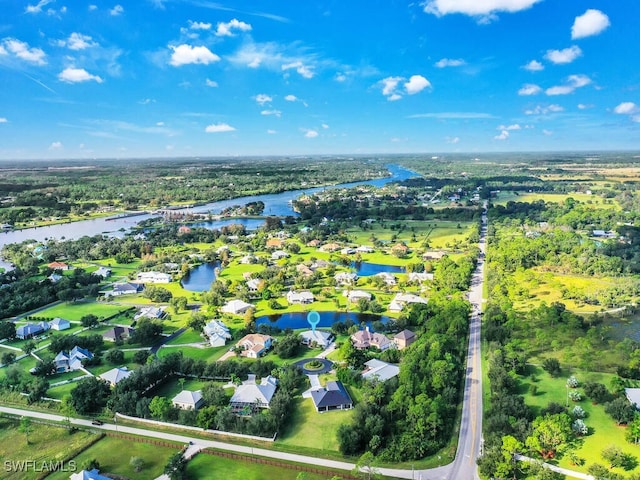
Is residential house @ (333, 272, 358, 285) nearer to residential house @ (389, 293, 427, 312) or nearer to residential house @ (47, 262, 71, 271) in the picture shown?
residential house @ (389, 293, 427, 312)

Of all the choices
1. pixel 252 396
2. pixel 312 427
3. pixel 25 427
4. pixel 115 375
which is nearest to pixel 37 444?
pixel 25 427

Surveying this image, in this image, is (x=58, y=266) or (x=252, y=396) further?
(x=58, y=266)

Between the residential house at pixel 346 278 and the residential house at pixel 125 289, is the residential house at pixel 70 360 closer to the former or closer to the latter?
the residential house at pixel 125 289

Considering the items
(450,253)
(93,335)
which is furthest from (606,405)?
(450,253)

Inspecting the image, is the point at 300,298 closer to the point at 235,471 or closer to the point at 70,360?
the point at 70,360

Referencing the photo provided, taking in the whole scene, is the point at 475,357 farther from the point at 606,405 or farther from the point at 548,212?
the point at 548,212

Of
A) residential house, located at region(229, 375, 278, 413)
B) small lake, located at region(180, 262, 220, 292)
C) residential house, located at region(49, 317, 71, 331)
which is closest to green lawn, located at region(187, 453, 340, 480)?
residential house, located at region(229, 375, 278, 413)
